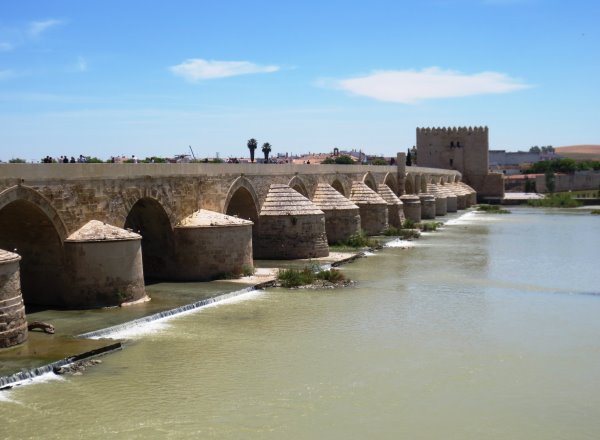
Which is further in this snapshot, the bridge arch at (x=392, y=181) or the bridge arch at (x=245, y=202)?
the bridge arch at (x=392, y=181)

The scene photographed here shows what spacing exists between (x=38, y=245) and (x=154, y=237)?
3884mm

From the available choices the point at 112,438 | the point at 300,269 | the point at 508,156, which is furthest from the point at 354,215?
the point at 508,156

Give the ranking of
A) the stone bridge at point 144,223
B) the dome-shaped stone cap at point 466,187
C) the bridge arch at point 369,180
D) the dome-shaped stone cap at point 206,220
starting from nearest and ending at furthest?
the stone bridge at point 144,223
the dome-shaped stone cap at point 206,220
the bridge arch at point 369,180
the dome-shaped stone cap at point 466,187

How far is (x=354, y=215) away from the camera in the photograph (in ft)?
84.0

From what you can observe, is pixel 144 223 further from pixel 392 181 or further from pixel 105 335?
pixel 392 181

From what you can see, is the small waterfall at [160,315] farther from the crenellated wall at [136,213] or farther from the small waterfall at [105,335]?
the crenellated wall at [136,213]

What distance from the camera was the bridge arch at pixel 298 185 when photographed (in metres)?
24.5

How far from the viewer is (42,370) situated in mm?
9891

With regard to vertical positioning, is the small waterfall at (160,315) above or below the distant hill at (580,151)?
below

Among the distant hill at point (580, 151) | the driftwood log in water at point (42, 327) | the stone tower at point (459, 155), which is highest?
the distant hill at point (580, 151)

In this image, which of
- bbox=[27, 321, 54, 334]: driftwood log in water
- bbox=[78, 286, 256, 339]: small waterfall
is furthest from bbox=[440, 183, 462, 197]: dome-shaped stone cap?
bbox=[27, 321, 54, 334]: driftwood log in water

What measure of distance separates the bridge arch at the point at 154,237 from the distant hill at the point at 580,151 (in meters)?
150

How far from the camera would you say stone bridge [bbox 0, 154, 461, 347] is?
13.6 metres

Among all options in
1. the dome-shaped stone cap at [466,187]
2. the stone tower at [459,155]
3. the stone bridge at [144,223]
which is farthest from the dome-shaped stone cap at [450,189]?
the stone bridge at [144,223]
